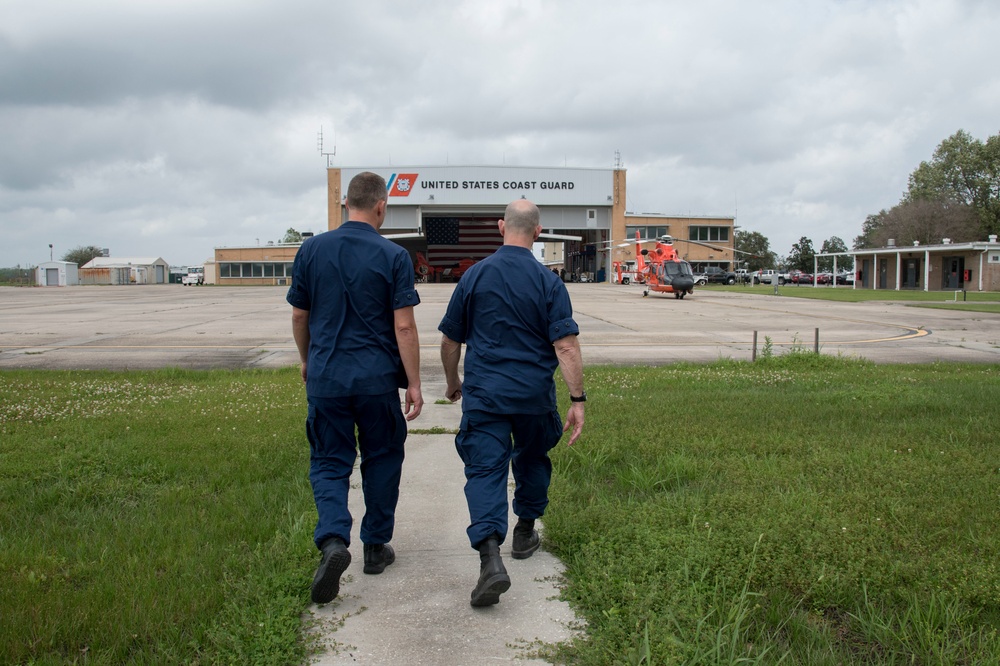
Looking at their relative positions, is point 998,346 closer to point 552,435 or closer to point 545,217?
point 552,435

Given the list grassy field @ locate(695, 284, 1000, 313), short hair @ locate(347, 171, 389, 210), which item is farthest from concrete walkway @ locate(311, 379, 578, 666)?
grassy field @ locate(695, 284, 1000, 313)

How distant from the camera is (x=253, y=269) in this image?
92500mm

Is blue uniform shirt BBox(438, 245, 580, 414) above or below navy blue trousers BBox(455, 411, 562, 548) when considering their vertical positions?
above

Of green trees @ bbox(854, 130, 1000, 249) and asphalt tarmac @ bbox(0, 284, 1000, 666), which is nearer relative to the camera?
asphalt tarmac @ bbox(0, 284, 1000, 666)

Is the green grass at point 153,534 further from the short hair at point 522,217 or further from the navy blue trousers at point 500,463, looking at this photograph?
the short hair at point 522,217

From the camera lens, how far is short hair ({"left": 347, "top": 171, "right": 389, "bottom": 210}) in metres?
3.94

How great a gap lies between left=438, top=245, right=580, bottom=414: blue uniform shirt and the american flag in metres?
71.3

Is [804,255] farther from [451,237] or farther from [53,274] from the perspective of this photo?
[53,274]

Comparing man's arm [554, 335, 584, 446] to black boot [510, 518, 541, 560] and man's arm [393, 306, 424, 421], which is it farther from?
man's arm [393, 306, 424, 421]

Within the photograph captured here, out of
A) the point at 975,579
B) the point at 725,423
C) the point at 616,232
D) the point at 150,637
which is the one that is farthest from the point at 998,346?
the point at 616,232

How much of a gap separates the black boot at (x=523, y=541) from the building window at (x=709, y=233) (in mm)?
89223

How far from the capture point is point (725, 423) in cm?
709

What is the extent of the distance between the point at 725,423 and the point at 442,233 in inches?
2795

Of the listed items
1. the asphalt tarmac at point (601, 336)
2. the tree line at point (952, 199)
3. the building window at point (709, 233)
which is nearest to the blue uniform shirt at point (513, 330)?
the asphalt tarmac at point (601, 336)
